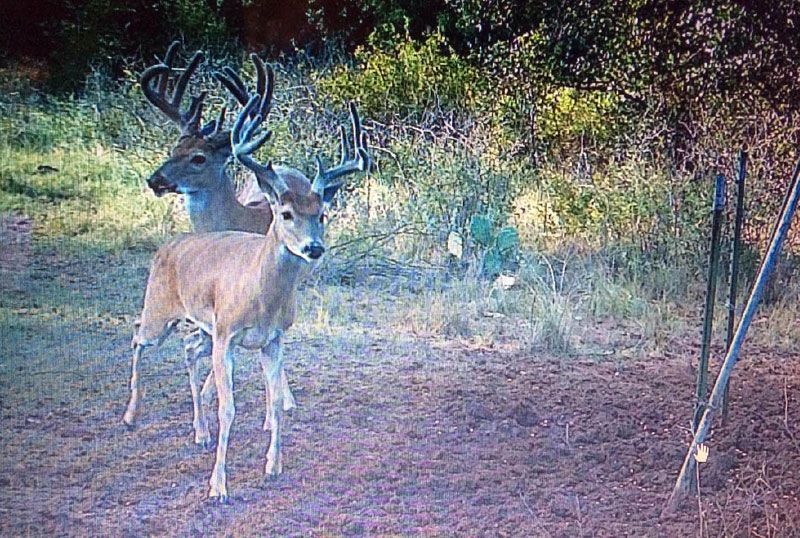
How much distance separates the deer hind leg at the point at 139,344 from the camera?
246 centimetres

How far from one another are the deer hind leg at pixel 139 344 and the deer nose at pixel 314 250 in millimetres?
518

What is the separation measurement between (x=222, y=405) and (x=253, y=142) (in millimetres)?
592

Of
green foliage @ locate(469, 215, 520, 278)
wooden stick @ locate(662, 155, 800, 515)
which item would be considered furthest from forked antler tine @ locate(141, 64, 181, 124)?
wooden stick @ locate(662, 155, 800, 515)

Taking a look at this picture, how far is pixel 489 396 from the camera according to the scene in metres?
2.72

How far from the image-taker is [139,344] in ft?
8.29

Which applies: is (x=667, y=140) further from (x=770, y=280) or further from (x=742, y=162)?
(x=770, y=280)

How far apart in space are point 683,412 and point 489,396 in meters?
0.48

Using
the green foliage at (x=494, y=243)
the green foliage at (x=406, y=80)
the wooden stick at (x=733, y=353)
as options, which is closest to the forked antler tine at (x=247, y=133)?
the green foliage at (x=406, y=80)

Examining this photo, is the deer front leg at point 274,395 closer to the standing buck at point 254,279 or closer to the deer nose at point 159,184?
the standing buck at point 254,279

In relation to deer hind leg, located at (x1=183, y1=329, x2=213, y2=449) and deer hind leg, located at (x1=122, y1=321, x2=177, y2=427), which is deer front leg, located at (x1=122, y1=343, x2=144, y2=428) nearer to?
deer hind leg, located at (x1=122, y1=321, x2=177, y2=427)

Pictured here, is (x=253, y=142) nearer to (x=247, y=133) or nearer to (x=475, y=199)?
(x=247, y=133)

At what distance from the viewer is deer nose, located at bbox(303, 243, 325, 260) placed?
7.04 feet

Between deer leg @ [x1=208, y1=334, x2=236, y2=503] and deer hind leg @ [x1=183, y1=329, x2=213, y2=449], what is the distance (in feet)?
0.45

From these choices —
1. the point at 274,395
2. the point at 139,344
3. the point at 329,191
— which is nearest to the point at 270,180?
the point at 329,191
